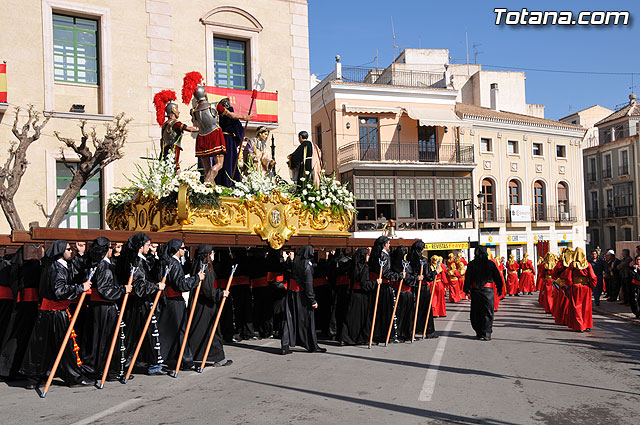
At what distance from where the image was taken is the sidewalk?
1589cm

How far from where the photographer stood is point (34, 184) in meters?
15.5

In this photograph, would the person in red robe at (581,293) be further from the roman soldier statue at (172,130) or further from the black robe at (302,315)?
the roman soldier statue at (172,130)

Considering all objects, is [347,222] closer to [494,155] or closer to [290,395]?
[290,395]

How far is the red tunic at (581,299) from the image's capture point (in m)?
13.2

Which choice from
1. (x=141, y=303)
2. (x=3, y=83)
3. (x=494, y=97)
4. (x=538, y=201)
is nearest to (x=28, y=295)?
(x=141, y=303)

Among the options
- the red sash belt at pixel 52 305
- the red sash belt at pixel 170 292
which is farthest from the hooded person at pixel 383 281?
the red sash belt at pixel 52 305

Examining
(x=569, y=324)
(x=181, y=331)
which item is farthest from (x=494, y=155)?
(x=181, y=331)

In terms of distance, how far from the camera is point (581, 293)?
13.4m

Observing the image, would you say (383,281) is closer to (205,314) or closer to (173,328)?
(205,314)

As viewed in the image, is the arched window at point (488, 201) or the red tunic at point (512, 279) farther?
the arched window at point (488, 201)

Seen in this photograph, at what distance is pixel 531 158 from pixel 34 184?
103 feet

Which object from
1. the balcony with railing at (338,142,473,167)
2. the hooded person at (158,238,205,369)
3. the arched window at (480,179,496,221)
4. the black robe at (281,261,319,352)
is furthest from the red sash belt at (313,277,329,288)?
the arched window at (480,179,496,221)

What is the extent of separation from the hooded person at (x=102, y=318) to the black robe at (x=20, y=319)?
28.9 inches

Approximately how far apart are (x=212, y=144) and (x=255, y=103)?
7.32m
